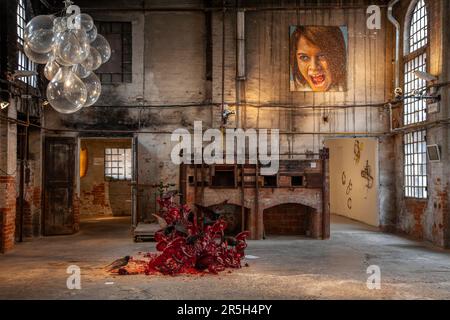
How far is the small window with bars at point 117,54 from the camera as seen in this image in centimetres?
1479

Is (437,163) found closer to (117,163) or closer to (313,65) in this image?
(313,65)

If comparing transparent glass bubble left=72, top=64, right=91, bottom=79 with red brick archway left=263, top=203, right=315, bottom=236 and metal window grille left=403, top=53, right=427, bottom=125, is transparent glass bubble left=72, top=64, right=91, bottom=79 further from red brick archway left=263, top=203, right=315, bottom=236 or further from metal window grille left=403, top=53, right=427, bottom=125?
metal window grille left=403, top=53, right=427, bottom=125

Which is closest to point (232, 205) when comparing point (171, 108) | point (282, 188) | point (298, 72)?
point (282, 188)

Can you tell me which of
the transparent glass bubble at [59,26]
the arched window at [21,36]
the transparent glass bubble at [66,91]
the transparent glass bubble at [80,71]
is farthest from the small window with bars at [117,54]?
the transparent glass bubble at [66,91]

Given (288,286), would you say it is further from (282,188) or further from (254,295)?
(282,188)

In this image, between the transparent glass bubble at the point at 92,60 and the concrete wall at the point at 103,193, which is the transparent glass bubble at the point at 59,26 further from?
the concrete wall at the point at 103,193

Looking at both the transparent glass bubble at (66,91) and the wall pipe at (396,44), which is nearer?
the transparent glass bubble at (66,91)

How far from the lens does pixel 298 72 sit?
48.7 ft

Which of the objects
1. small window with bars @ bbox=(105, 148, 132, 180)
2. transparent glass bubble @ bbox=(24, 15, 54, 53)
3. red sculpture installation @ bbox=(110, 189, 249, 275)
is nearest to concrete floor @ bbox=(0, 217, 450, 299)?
red sculpture installation @ bbox=(110, 189, 249, 275)

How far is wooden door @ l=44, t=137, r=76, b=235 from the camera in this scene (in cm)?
1417

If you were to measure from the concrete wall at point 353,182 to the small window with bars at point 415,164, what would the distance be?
1.19 m

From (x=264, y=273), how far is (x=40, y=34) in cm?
539
